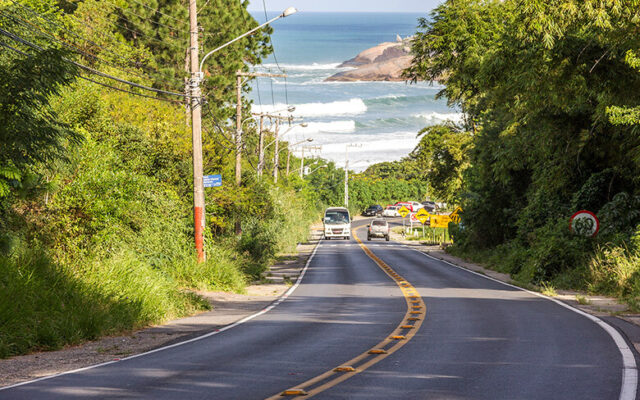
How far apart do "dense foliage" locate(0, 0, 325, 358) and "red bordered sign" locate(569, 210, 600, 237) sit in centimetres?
1102

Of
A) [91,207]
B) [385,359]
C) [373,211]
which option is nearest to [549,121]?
[91,207]

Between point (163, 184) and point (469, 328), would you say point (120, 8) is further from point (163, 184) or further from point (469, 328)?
point (469, 328)

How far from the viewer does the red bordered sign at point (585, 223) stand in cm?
2436

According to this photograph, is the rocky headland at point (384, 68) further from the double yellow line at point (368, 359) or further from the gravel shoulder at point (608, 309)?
the double yellow line at point (368, 359)

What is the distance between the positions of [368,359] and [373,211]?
106 metres

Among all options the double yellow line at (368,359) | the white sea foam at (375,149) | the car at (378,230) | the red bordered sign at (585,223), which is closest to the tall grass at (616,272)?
the red bordered sign at (585,223)

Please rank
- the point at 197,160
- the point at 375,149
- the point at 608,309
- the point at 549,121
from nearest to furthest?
the point at 608,309 → the point at 197,160 → the point at 549,121 → the point at 375,149

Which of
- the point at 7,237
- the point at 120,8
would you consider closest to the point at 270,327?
the point at 7,237

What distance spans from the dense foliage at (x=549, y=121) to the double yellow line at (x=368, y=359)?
6481 millimetres

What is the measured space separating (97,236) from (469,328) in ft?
35.1

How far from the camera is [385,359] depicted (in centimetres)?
1126

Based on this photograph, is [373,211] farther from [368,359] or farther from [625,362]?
[625,362]

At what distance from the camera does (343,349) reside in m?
12.4

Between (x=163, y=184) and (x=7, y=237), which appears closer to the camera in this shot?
(x=7, y=237)
